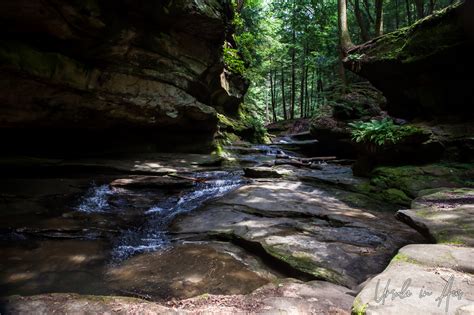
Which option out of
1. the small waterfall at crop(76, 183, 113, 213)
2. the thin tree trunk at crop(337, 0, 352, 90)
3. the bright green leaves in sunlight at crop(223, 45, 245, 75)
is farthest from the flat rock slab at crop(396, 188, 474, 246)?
the bright green leaves in sunlight at crop(223, 45, 245, 75)

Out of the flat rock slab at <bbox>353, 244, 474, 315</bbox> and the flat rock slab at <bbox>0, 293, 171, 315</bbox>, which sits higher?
the flat rock slab at <bbox>353, 244, 474, 315</bbox>

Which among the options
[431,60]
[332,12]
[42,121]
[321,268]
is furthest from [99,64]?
[332,12]

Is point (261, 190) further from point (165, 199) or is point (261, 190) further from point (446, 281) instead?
point (446, 281)

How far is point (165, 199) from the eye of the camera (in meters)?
9.27

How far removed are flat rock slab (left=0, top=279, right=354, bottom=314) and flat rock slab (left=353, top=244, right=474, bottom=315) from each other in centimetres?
75

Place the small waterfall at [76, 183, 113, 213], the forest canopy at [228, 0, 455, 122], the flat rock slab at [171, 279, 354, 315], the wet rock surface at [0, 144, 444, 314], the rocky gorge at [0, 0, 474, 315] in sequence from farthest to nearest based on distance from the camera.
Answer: the forest canopy at [228, 0, 455, 122]
the small waterfall at [76, 183, 113, 213]
the wet rock surface at [0, 144, 444, 314]
the rocky gorge at [0, 0, 474, 315]
the flat rock slab at [171, 279, 354, 315]

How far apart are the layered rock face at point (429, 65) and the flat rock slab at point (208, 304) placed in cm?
906

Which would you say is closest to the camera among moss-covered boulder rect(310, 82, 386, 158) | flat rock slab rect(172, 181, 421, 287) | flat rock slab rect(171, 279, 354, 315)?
flat rock slab rect(171, 279, 354, 315)

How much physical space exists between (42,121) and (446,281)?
477 inches

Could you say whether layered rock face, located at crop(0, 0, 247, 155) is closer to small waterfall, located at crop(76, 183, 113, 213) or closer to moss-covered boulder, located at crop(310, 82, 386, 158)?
small waterfall, located at crop(76, 183, 113, 213)

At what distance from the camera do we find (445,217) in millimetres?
4715

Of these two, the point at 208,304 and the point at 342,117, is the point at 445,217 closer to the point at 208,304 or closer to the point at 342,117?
the point at 208,304

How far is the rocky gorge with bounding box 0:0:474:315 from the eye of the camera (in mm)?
3607

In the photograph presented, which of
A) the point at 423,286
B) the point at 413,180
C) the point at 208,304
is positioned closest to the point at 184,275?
the point at 208,304
